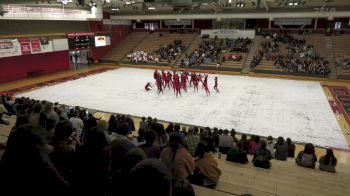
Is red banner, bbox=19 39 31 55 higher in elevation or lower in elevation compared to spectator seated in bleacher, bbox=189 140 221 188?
higher

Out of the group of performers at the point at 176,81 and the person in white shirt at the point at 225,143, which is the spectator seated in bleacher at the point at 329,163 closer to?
the person in white shirt at the point at 225,143

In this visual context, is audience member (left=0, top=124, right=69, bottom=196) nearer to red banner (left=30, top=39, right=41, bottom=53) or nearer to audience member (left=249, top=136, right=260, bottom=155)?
audience member (left=249, top=136, right=260, bottom=155)

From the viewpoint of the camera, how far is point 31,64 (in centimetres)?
1980

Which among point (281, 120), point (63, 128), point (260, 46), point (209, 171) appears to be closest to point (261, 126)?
point (281, 120)

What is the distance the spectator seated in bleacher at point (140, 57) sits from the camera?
83.5ft

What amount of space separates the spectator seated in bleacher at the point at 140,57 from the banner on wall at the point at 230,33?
233 inches

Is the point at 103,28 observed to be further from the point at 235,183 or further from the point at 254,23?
the point at 235,183

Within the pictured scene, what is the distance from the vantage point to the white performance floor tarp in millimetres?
9656

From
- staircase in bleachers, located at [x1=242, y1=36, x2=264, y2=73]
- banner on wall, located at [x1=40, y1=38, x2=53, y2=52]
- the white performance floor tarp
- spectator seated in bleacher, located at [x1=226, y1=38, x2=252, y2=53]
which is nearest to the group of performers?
the white performance floor tarp

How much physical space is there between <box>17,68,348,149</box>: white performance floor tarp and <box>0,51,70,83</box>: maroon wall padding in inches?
170

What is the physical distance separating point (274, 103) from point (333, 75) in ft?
31.3

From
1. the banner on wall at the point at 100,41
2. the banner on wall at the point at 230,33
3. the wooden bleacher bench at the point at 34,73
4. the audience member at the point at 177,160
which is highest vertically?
the banner on wall at the point at 230,33

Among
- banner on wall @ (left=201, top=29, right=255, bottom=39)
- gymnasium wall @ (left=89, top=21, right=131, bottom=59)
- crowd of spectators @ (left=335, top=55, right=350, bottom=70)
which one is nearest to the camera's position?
crowd of spectators @ (left=335, top=55, right=350, bottom=70)

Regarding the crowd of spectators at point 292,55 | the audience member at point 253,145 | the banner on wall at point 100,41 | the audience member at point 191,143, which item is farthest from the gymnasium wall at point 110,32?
the audience member at point 191,143
